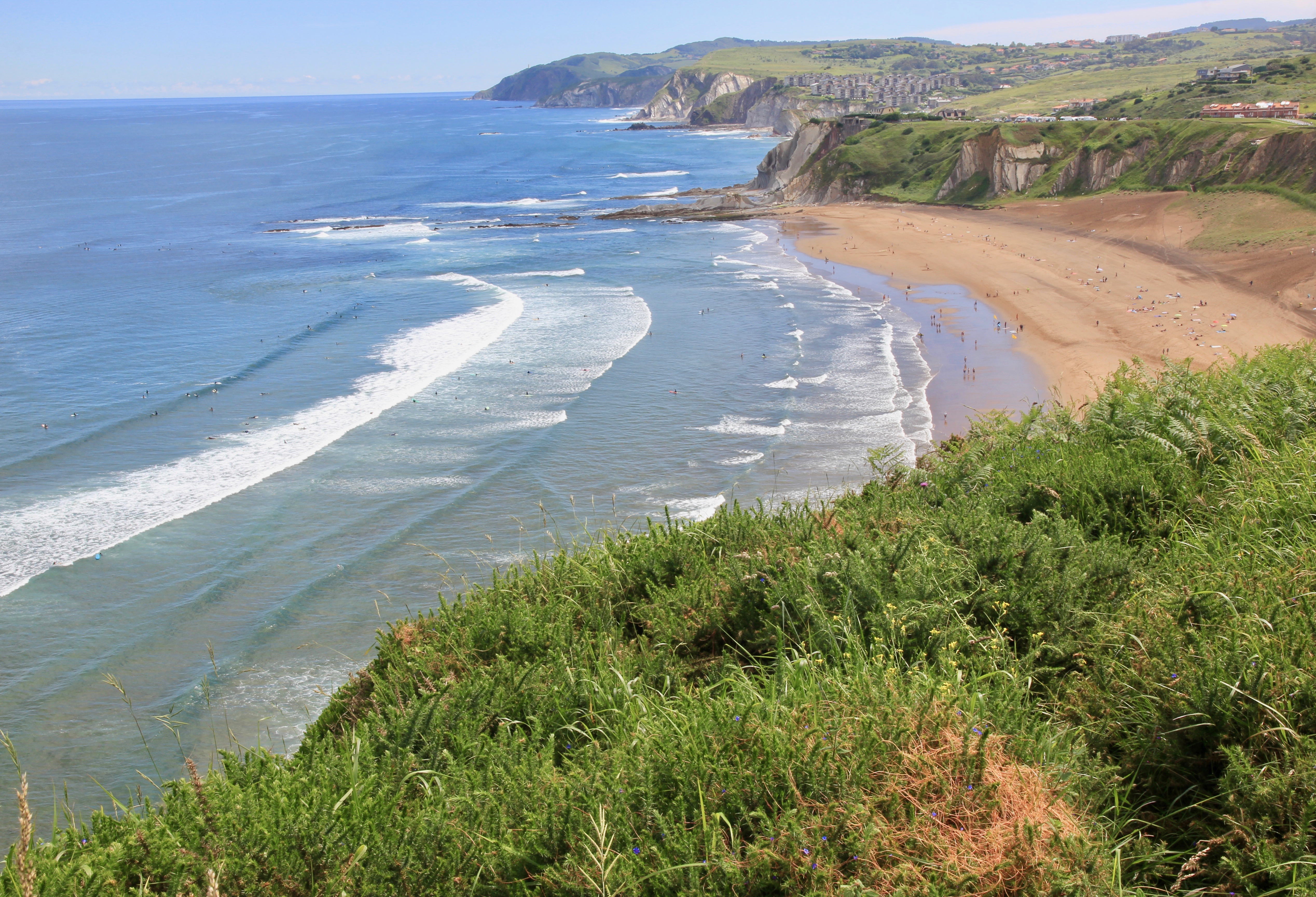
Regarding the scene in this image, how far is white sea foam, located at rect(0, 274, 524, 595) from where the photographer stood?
628 inches

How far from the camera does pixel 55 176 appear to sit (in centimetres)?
9038

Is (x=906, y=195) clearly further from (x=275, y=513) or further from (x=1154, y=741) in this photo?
(x=1154, y=741)

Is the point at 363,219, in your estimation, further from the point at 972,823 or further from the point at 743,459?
the point at 972,823

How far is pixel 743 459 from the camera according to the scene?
63.2ft

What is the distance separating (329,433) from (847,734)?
20263 mm

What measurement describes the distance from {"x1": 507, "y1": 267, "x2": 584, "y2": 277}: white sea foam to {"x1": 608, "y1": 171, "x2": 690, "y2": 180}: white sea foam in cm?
4840

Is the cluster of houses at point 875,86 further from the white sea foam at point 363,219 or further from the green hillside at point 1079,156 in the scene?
the white sea foam at point 363,219

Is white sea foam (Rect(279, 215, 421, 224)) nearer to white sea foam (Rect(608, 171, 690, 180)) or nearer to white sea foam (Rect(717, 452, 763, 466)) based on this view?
white sea foam (Rect(608, 171, 690, 180))

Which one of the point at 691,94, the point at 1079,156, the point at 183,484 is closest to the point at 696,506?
the point at 183,484

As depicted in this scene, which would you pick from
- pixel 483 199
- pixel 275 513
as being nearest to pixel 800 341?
pixel 275 513

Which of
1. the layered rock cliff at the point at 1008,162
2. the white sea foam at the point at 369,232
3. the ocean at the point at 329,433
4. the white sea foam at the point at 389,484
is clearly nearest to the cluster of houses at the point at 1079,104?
the layered rock cliff at the point at 1008,162

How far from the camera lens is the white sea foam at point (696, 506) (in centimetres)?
1582

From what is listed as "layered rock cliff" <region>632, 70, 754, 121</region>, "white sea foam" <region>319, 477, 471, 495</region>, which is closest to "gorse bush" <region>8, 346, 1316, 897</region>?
"white sea foam" <region>319, 477, 471, 495</region>

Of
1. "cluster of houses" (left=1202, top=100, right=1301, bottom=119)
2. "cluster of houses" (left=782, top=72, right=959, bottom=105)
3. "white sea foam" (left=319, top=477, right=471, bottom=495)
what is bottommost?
"white sea foam" (left=319, top=477, right=471, bottom=495)
